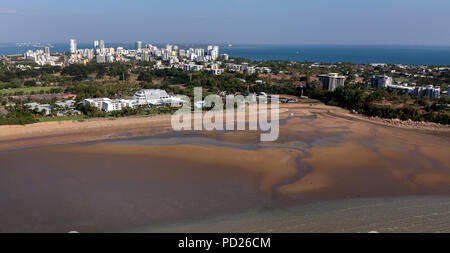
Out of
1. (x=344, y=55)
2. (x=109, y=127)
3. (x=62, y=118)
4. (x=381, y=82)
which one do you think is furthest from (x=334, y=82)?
(x=344, y=55)

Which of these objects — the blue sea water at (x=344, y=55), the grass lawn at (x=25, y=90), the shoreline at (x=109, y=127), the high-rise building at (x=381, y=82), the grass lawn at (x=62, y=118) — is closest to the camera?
the shoreline at (x=109, y=127)

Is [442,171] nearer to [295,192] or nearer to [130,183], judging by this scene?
[295,192]

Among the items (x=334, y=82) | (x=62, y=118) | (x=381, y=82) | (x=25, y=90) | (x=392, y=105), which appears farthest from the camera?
(x=334, y=82)

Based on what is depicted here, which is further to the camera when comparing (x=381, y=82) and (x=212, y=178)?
(x=381, y=82)

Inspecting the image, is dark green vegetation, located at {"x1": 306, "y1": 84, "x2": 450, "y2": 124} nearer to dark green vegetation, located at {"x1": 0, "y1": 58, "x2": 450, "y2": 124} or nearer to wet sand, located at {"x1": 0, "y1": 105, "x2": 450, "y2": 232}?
dark green vegetation, located at {"x1": 0, "y1": 58, "x2": 450, "y2": 124}

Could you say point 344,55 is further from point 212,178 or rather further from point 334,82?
point 212,178

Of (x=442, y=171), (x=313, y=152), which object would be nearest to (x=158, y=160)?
(x=313, y=152)

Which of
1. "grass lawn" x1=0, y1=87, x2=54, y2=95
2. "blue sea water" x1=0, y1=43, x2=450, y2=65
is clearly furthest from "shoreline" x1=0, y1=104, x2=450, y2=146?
"blue sea water" x1=0, y1=43, x2=450, y2=65

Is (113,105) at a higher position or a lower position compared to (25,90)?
lower

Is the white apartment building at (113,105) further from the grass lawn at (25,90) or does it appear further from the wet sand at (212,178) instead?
the grass lawn at (25,90)

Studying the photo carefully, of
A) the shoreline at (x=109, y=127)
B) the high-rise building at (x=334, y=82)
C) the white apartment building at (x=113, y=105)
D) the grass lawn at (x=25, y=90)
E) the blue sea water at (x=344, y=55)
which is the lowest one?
the shoreline at (x=109, y=127)

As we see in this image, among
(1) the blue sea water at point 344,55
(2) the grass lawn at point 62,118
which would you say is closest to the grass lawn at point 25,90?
(2) the grass lawn at point 62,118
